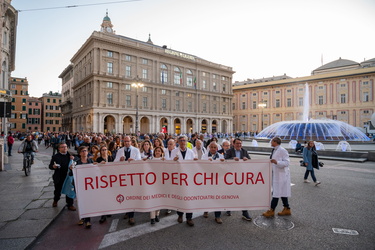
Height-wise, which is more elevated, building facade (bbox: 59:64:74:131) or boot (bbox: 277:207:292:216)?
building facade (bbox: 59:64:74:131)

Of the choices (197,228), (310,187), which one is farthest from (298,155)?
(197,228)

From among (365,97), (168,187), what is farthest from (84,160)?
(365,97)

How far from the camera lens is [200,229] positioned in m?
4.53

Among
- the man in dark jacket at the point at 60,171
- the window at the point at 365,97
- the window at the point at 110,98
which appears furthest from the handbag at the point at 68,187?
the window at the point at 365,97

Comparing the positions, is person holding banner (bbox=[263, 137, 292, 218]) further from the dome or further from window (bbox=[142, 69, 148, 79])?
the dome

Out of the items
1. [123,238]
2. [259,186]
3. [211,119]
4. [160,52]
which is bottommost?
[123,238]

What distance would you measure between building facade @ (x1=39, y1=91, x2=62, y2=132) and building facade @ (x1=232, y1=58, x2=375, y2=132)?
219 ft

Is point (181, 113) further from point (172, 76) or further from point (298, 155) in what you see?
point (298, 155)

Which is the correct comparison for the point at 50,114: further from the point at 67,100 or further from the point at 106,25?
the point at 106,25

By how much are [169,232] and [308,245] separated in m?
2.62

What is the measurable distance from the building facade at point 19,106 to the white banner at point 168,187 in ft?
256

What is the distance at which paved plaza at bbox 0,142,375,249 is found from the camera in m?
3.92

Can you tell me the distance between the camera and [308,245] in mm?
3873

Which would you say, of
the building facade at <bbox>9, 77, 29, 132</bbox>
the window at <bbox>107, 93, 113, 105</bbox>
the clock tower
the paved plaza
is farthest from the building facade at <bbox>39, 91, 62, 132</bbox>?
the paved plaza
